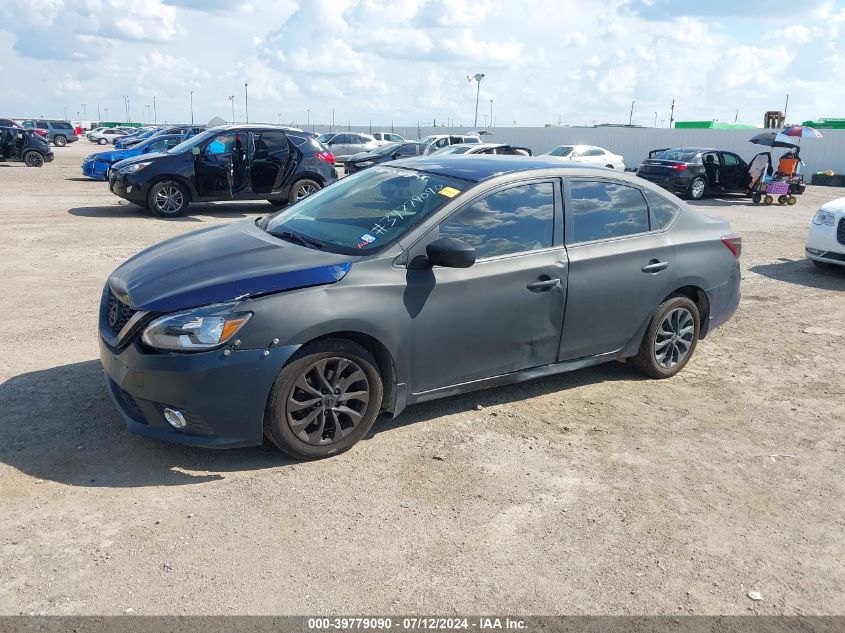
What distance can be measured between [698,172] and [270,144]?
1278cm

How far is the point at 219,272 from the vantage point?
4156 mm

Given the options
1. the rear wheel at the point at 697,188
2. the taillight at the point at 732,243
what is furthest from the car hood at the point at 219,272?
the rear wheel at the point at 697,188

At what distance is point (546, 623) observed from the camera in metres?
3.04

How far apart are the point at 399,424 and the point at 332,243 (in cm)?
126

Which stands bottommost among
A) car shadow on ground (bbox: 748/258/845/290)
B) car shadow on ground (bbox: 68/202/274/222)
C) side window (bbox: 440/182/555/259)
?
car shadow on ground (bbox: 68/202/274/222)

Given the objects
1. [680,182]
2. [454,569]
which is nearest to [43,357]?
[454,569]

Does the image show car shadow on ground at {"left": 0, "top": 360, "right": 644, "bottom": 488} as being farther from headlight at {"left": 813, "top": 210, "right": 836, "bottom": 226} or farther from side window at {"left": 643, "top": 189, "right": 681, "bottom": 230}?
headlight at {"left": 813, "top": 210, "right": 836, "bottom": 226}

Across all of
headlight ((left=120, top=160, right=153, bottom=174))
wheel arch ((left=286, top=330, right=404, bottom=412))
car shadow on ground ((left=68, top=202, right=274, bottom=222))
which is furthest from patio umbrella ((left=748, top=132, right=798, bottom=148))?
wheel arch ((left=286, top=330, right=404, bottom=412))

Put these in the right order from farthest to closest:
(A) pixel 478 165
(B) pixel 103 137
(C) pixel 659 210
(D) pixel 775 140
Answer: (B) pixel 103 137, (D) pixel 775 140, (C) pixel 659 210, (A) pixel 478 165

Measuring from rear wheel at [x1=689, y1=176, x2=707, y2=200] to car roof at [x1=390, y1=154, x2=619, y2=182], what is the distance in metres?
17.1

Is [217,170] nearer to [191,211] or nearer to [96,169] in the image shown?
[191,211]

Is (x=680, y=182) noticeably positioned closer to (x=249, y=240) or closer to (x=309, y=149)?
(x=309, y=149)

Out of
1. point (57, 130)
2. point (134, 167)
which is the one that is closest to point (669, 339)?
point (134, 167)

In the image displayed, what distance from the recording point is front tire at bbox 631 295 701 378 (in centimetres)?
570
